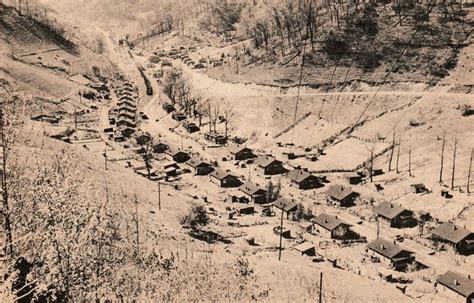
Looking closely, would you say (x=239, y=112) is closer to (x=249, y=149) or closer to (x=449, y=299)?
(x=249, y=149)

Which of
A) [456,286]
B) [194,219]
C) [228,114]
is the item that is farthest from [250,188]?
[228,114]

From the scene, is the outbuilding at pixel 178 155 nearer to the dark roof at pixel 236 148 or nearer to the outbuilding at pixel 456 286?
the dark roof at pixel 236 148

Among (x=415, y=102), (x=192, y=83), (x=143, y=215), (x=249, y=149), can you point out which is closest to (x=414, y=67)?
(x=415, y=102)

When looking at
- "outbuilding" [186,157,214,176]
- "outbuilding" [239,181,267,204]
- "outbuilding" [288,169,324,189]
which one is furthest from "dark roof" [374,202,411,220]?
"outbuilding" [186,157,214,176]

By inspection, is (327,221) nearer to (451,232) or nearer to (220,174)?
(451,232)

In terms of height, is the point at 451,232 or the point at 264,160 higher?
the point at 451,232

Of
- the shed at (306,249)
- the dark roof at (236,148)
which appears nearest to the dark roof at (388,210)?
the shed at (306,249)

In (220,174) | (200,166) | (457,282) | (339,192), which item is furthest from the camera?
(200,166)
